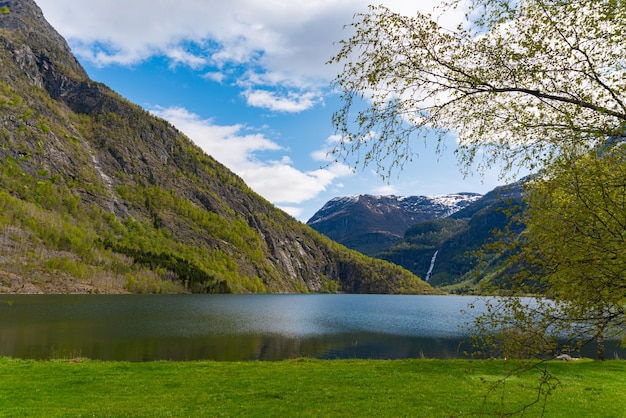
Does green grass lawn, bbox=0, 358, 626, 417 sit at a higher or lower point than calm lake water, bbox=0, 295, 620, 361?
higher

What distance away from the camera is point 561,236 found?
6.16m

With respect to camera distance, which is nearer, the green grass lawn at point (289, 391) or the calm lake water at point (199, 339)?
the green grass lawn at point (289, 391)

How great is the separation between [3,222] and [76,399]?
196 meters

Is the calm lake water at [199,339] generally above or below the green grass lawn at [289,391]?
below

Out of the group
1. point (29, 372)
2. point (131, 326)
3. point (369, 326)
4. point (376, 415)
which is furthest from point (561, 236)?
point (369, 326)

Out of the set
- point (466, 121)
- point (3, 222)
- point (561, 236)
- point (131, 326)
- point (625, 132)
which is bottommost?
point (131, 326)

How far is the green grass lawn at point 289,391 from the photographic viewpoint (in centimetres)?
1582

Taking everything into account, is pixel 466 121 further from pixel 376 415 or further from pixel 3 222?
pixel 3 222

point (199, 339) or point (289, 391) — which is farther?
point (199, 339)

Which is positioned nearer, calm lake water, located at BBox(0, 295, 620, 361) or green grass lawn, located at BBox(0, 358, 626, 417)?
green grass lawn, located at BBox(0, 358, 626, 417)

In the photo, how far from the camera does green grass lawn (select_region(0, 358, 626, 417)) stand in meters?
15.8

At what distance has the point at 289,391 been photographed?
18.7m

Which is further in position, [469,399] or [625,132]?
[469,399]

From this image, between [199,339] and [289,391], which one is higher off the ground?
[289,391]
